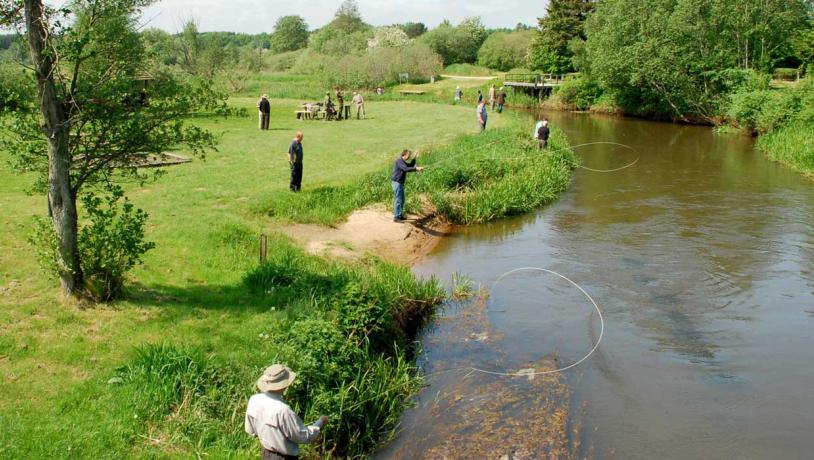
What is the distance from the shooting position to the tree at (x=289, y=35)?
431 feet

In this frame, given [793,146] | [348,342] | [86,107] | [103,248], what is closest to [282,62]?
[793,146]

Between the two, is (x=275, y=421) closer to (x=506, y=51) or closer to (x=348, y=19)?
(x=506, y=51)

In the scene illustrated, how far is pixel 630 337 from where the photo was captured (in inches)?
462

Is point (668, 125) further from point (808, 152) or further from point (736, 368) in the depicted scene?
point (736, 368)

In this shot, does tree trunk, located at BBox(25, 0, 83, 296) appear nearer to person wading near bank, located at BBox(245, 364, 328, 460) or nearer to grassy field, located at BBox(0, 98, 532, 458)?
grassy field, located at BBox(0, 98, 532, 458)

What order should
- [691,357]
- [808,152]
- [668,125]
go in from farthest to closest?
[668,125]
[808,152]
[691,357]

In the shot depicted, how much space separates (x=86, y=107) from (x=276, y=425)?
574cm

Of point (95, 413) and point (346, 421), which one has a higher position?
point (95, 413)

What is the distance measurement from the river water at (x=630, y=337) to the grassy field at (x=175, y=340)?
123 centimetres

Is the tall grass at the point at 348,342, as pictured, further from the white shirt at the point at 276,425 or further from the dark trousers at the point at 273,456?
the white shirt at the point at 276,425

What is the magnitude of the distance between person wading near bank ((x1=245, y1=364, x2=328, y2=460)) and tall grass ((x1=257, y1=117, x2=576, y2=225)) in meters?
10.3

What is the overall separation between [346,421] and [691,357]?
598 cm

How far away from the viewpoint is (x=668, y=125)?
44531mm

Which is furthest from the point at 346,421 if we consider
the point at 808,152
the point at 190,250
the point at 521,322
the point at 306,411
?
the point at 808,152
